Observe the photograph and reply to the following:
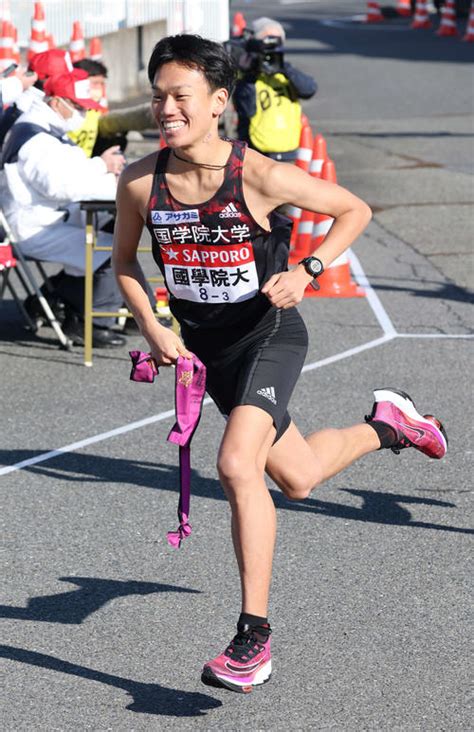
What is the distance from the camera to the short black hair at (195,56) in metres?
4.30

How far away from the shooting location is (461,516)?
5.97 metres

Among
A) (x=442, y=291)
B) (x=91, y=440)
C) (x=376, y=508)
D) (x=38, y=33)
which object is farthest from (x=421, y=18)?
(x=376, y=508)

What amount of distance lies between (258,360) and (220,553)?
1284mm

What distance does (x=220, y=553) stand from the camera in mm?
5555

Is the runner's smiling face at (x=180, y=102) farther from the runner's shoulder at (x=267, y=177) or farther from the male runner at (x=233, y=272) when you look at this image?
the runner's shoulder at (x=267, y=177)

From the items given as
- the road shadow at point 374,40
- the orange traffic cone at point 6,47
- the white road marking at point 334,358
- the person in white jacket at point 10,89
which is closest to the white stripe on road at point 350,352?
the white road marking at point 334,358

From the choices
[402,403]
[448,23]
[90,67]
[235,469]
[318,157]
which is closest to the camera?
[235,469]

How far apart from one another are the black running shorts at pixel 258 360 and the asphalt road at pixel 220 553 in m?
0.82

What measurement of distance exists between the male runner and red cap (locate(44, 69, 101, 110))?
4.37 m

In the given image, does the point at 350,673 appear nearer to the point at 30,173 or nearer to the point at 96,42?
the point at 30,173

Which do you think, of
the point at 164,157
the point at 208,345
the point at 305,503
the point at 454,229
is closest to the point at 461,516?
the point at 305,503

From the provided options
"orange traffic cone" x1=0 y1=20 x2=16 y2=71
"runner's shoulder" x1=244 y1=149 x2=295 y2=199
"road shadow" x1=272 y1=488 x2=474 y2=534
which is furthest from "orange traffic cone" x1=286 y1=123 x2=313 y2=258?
"runner's shoulder" x1=244 y1=149 x2=295 y2=199

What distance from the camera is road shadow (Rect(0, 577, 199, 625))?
195 inches

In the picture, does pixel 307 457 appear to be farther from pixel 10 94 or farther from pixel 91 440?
pixel 10 94
